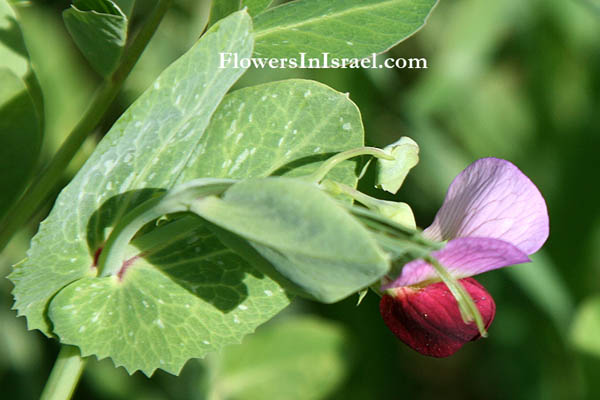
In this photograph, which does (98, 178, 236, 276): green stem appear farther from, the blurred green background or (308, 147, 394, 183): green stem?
the blurred green background

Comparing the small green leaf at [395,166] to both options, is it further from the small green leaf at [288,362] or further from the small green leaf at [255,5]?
the small green leaf at [288,362]

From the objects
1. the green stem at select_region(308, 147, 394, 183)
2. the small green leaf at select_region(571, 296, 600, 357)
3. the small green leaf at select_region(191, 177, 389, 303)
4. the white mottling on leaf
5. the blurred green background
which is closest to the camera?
the small green leaf at select_region(191, 177, 389, 303)

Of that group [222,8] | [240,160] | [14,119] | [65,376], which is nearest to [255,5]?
[222,8]

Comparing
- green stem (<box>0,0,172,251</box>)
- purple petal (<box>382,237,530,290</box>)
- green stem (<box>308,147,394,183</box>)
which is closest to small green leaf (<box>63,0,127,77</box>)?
green stem (<box>0,0,172,251</box>)

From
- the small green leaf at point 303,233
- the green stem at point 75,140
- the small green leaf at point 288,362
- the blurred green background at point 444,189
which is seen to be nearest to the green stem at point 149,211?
the small green leaf at point 303,233

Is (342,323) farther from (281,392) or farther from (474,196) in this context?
(474,196)

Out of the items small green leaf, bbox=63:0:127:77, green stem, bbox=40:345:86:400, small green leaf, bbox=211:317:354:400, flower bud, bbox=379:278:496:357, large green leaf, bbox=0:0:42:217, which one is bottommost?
small green leaf, bbox=211:317:354:400

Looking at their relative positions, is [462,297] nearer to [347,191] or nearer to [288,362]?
[347,191]

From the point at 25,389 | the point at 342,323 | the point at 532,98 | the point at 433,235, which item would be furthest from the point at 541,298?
the point at 25,389
